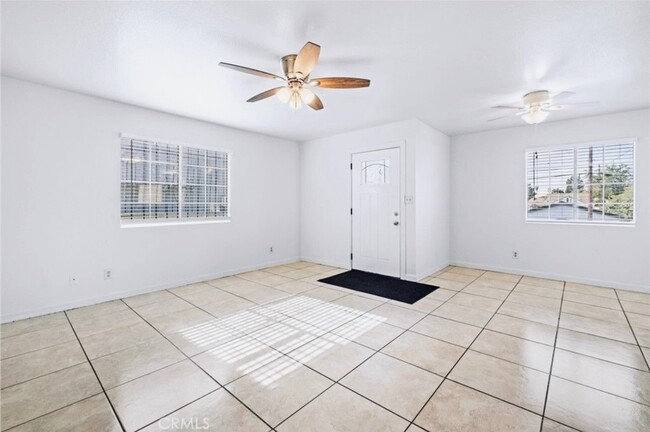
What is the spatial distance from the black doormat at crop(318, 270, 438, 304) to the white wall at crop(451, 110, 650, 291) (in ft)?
6.09

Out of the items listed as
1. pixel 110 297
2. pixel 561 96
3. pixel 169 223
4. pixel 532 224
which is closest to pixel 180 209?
pixel 169 223

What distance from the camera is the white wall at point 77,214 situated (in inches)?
120

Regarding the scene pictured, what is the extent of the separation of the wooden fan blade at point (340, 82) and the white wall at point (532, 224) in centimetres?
367

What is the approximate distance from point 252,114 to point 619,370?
4.70 m

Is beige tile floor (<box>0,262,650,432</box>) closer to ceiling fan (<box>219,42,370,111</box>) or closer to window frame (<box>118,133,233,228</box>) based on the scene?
window frame (<box>118,133,233,228</box>)

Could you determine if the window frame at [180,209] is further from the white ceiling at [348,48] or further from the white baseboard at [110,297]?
the white baseboard at [110,297]

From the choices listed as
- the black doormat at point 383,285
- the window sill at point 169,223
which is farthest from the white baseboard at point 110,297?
the black doormat at point 383,285

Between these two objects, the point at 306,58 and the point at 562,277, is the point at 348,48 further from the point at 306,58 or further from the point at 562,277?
the point at 562,277

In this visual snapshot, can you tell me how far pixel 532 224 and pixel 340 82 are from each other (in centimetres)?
426

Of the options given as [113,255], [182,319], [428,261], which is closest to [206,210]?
[113,255]

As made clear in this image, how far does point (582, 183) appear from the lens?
4488 mm

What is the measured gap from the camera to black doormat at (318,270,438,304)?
3.85 meters

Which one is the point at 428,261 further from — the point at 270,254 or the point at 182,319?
the point at 182,319

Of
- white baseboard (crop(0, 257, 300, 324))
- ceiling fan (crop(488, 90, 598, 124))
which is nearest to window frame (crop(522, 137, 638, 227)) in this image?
ceiling fan (crop(488, 90, 598, 124))
